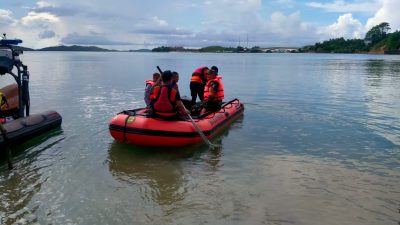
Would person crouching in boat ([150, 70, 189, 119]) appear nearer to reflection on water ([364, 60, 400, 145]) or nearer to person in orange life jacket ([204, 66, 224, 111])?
person in orange life jacket ([204, 66, 224, 111])

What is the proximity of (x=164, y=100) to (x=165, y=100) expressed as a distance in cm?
2

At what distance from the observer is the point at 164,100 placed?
819 centimetres

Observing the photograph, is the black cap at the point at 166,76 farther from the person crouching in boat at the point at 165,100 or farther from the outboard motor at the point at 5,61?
the outboard motor at the point at 5,61

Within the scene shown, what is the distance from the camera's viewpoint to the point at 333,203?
19.0 feet

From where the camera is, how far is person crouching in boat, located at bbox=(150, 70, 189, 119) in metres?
8.16

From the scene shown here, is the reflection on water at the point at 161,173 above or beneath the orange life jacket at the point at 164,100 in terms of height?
beneath

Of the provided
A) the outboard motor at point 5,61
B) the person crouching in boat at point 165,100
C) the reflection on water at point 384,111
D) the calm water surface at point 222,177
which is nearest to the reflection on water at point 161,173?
the calm water surface at point 222,177

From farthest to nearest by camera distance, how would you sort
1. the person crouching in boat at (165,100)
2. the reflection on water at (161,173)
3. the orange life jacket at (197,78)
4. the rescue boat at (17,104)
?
the orange life jacket at (197,78) → the rescue boat at (17,104) → the person crouching in boat at (165,100) → the reflection on water at (161,173)

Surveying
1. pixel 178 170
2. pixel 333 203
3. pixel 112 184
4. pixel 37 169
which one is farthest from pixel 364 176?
pixel 37 169

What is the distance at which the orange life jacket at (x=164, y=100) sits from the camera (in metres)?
8.19

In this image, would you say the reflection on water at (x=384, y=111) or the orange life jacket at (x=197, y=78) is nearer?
the reflection on water at (x=384, y=111)

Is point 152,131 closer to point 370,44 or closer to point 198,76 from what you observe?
point 198,76

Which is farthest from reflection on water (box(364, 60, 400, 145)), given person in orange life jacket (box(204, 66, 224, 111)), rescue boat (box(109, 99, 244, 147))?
rescue boat (box(109, 99, 244, 147))

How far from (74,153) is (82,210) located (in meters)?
2.92
